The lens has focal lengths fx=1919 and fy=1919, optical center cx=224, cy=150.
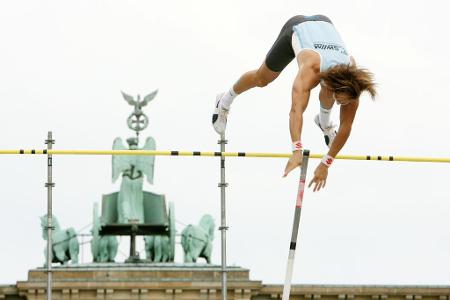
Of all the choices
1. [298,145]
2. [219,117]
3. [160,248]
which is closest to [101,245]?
[160,248]

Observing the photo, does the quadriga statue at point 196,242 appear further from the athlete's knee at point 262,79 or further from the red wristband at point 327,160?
the red wristband at point 327,160

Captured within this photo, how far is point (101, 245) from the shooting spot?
55.6m

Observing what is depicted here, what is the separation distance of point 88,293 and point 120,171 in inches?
153

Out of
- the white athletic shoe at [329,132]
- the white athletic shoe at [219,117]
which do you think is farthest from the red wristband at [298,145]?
Result: the white athletic shoe at [219,117]

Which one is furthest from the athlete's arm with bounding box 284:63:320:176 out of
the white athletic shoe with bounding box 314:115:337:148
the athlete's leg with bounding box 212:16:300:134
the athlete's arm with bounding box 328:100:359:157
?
the white athletic shoe with bounding box 314:115:337:148

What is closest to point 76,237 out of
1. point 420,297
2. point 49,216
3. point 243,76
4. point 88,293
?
point 88,293

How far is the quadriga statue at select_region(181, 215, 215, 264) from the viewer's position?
5550cm

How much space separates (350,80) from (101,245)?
4178 centimetres

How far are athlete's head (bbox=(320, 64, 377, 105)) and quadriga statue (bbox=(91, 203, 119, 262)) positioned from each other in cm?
4066

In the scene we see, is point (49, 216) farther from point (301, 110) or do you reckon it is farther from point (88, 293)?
point (88, 293)

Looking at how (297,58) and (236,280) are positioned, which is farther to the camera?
(236,280)

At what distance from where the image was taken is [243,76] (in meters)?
16.3

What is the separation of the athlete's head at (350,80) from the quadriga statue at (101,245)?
40.7 meters

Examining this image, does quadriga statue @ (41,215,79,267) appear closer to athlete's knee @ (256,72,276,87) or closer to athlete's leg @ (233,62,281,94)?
athlete's leg @ (233,62,281,94)
